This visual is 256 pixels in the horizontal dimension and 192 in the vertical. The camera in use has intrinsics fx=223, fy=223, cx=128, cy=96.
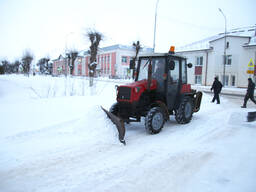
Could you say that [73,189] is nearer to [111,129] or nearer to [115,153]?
[115,153]

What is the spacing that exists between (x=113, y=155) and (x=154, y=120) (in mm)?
1841

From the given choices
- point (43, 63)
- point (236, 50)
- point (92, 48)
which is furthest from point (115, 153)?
point (43, 63)

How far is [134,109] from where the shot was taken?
5941mm

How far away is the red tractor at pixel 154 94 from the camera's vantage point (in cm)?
585

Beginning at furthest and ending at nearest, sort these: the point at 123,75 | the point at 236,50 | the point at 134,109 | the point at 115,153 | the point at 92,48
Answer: the point at 123,75 → the point at 236,50 → the point at 92,48 → the point at 134,109 → the point at 115,153

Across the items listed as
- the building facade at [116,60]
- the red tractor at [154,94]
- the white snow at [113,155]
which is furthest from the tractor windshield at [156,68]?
the building facade at [116,60]

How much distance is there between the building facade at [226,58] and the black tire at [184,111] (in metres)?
21.2

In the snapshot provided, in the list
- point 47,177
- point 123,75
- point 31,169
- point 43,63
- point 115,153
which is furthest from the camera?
point 43,63

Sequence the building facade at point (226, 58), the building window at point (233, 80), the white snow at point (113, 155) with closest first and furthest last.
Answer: the white snow at point (113, 155) < the building facade at point (226, 58) < the building window at point (233, 80)

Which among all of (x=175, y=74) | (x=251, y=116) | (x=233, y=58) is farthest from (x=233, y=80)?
(x=175, y=74)

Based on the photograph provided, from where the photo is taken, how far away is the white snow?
3.32 metres

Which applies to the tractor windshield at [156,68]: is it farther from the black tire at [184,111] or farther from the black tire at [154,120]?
the black tire at [184,111]

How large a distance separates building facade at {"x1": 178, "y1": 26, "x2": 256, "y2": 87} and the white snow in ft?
76.4

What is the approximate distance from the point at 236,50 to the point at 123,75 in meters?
30.1
